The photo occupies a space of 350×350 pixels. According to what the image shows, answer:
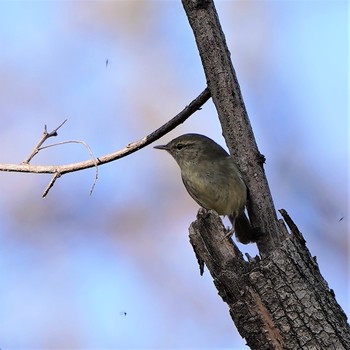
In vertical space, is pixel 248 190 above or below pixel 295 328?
above

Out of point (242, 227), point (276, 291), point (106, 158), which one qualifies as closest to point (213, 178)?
point (242, 227)

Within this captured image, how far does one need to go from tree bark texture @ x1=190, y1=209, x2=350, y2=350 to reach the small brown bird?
95 cm

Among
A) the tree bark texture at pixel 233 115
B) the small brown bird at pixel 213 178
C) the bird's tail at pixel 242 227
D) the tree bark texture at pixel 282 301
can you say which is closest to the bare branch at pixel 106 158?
the tree bark texture at pixel 233 115

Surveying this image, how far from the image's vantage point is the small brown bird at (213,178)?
4289 millimetres

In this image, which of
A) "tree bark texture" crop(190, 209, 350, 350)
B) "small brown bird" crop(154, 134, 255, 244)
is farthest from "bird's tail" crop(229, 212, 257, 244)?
"tree bark texture" crop(190, 209, 350, 350)

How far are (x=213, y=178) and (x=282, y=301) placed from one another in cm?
162

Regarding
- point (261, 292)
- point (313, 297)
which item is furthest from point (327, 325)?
point (261, 292)

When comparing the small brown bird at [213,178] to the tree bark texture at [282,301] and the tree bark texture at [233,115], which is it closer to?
the tree bark texture at [233,115]

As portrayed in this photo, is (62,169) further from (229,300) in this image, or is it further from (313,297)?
(313,297)

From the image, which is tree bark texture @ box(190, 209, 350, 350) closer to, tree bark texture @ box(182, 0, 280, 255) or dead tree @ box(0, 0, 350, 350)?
dead tree @ box(0, 0, 350, 350)

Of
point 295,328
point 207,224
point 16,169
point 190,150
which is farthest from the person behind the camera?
point 190,150

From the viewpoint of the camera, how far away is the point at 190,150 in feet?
16.3

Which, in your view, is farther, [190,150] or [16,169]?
[190,150]

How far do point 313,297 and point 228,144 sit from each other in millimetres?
1346
